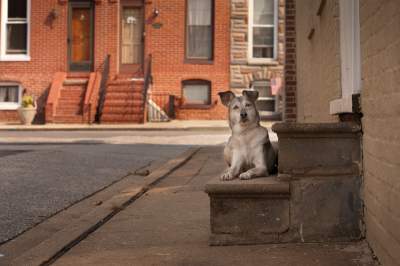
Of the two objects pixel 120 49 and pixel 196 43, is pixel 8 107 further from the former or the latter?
pixel 196 43

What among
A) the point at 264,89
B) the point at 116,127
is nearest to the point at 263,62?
the point at 264,89

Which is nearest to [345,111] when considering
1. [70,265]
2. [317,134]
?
[317,134]

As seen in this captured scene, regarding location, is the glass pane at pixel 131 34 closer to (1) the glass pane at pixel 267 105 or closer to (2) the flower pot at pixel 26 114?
(2) the flower pot at pixel 26 114

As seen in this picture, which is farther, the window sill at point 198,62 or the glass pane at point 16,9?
the glass pane at point 16,9

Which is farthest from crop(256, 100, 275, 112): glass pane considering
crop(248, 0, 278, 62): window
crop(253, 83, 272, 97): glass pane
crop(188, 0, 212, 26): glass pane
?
crop(188, 0, 212, 26): glass pane

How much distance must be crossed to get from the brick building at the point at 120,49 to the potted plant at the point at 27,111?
98 centimetres

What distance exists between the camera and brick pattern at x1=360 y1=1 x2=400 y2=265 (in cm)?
294

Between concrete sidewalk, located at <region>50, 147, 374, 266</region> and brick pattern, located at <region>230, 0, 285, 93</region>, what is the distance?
17540 mm

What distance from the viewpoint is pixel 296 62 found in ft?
32.9

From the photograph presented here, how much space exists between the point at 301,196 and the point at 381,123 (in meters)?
0.93

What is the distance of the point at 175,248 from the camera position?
13.1 feet

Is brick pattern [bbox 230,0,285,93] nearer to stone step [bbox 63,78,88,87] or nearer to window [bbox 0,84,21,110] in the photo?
stone step [bbox 63,78,88,87]

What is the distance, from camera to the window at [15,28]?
934 inches

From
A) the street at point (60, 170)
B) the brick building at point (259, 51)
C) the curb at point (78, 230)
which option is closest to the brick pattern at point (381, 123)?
the curb at point (78, 230)
